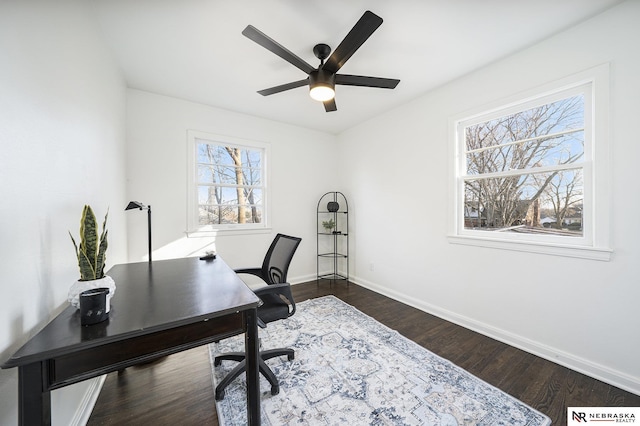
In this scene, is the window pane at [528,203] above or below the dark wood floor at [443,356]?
above

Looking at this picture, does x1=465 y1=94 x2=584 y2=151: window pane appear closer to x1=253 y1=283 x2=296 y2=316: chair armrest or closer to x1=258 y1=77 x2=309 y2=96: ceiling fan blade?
x1=258 y1=77 x2=309 y2=96: ceiling fan blade

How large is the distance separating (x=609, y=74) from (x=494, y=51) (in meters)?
0.81

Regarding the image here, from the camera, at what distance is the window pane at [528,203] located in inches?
77.6

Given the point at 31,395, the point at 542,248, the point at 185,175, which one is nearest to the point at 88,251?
the point at 31,395

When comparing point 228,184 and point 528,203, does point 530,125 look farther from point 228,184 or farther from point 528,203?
point 228,184

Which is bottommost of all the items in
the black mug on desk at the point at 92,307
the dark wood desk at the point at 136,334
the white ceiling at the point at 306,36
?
the dark wood desk at the point at 136,334

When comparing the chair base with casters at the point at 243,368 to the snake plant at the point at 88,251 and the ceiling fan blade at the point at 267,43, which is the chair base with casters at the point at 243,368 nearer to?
the snake plant at the point at 88,251

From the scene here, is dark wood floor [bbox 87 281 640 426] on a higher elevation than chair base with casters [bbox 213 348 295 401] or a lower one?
lower

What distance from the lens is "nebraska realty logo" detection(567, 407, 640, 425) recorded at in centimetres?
141

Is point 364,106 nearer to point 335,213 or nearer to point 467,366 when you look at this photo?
point 335,213

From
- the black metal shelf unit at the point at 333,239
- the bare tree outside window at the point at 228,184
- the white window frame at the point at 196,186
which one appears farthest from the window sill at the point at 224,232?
the black metal shelf unit at the point at 333,239

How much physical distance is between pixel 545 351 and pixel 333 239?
297 cm

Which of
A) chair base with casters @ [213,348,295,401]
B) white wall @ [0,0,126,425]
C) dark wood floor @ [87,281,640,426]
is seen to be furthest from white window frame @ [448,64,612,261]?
white wall @ [0,0,126,425]

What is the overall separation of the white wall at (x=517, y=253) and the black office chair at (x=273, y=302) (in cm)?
183
